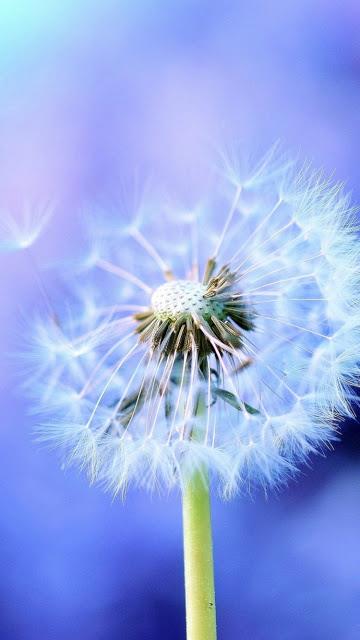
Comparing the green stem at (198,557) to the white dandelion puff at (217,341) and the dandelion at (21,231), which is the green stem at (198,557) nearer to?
the white dandelion puff at (217,341)

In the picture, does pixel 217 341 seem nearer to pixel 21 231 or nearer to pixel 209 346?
pixel 209 346

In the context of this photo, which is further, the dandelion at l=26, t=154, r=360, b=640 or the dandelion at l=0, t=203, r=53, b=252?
the dandelion at l=0, t=203, r=53, b=252

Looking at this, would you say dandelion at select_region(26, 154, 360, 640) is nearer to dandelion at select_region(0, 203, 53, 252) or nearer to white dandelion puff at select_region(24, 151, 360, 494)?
white dandelion puff at select_region(24, 151, 360, 494)


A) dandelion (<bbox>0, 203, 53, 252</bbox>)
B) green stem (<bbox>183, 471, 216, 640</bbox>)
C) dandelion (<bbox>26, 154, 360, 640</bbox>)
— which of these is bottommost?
green stem (<bbox>183, 471, 216, 640</bbox>)

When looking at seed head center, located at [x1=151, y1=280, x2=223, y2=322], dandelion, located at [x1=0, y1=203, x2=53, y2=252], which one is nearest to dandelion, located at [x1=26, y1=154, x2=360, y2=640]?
seed head center, located at [x1=151, y1=280, x2=223, y2=322]

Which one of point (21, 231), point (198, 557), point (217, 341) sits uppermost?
point (21, 231)

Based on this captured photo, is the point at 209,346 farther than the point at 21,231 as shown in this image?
No

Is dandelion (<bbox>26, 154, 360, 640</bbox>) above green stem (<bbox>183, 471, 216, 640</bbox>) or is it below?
above

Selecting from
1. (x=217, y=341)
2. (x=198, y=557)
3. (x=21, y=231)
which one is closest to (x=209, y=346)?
(x=217, y=341)
